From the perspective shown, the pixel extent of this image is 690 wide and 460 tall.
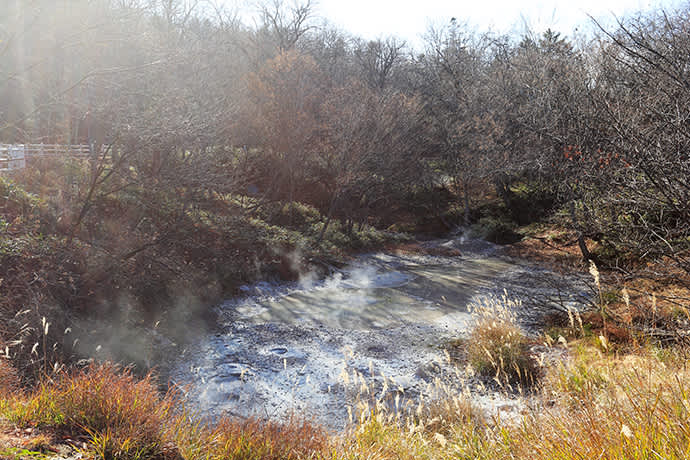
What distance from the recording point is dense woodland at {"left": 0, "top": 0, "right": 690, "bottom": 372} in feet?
22.9

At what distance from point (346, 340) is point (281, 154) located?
39.4 ft

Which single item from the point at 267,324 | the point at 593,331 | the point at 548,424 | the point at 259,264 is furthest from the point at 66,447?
the point at 259,264

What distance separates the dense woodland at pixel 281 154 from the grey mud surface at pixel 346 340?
5.40 ft

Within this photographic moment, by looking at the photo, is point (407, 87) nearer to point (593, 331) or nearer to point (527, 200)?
point (527, 200)

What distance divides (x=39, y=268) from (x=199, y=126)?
4449mm

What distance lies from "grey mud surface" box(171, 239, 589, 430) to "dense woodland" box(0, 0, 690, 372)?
5.40 ft

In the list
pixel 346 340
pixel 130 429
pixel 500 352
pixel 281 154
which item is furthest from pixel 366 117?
pixel 130 429

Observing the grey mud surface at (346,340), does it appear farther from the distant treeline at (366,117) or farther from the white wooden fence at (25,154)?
the white wooden fence at (25,154)

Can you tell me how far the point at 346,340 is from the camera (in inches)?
349

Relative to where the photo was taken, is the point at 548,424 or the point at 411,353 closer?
the point at 548,424

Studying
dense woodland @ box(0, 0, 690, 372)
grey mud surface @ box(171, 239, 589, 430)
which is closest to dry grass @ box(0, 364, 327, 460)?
grey mud surface @ box(171, 239, 589, 430)

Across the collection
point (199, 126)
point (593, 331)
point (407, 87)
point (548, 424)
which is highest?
point (407, 87)

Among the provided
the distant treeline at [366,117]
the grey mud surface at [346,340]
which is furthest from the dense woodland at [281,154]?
the grey mud surface at [346,340]

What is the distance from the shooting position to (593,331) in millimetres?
7910
